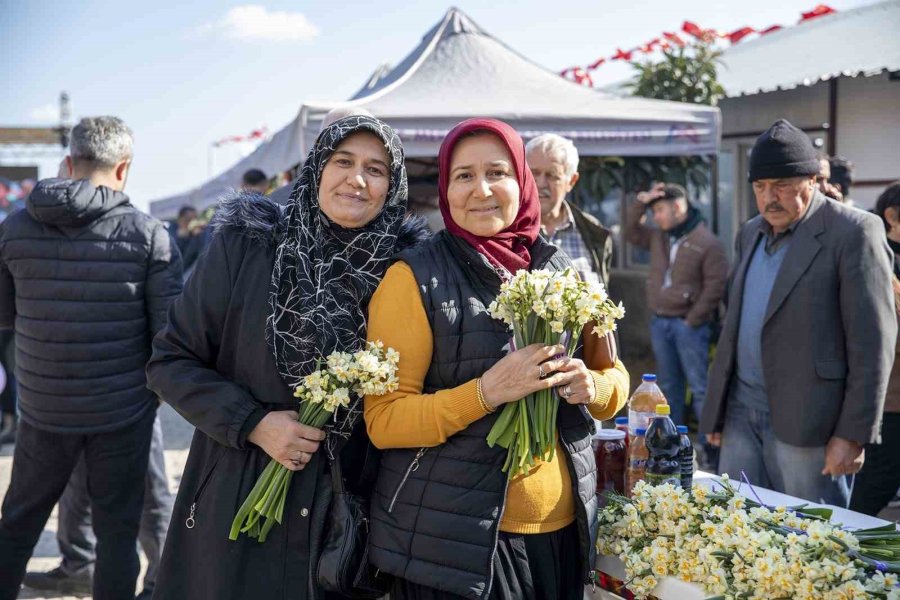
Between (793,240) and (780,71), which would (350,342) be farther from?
(780,71)

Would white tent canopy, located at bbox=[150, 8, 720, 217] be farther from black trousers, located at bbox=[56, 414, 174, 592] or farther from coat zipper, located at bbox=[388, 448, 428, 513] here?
coat zipper, located at bbox=[388, 448, 428, 513]

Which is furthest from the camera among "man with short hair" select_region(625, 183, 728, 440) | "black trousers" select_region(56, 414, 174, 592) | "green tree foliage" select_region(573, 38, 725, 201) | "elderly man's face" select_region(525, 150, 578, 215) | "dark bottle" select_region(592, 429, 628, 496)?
"green tree foliage" select_region(573, 38, 725, 201)

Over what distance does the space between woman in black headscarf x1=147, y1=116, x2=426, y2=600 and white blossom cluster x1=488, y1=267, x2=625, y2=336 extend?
0.46 meters

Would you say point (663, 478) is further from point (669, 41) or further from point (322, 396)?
point (669, 41)

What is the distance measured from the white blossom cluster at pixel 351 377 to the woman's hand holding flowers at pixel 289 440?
0.08 meters

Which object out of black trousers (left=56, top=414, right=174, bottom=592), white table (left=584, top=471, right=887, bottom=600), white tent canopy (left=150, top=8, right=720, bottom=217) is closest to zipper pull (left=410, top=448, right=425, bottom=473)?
white table (left=584, top=471, right=887, bottom=600)

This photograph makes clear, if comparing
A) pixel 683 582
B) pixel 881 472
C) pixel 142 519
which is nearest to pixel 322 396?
pixel 683 582

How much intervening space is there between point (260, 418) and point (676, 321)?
538 centimetres

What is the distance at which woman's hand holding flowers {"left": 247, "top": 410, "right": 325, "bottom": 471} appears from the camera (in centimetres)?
221

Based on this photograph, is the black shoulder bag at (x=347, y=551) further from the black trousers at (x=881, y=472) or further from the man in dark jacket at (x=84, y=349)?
the black trousers at (x=881, y=472)

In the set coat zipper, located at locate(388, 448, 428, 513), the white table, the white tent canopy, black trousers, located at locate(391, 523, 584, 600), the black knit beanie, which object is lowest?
the white table

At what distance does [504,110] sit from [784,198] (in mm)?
3508

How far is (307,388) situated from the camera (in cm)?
220

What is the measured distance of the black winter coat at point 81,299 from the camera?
3543 mm
